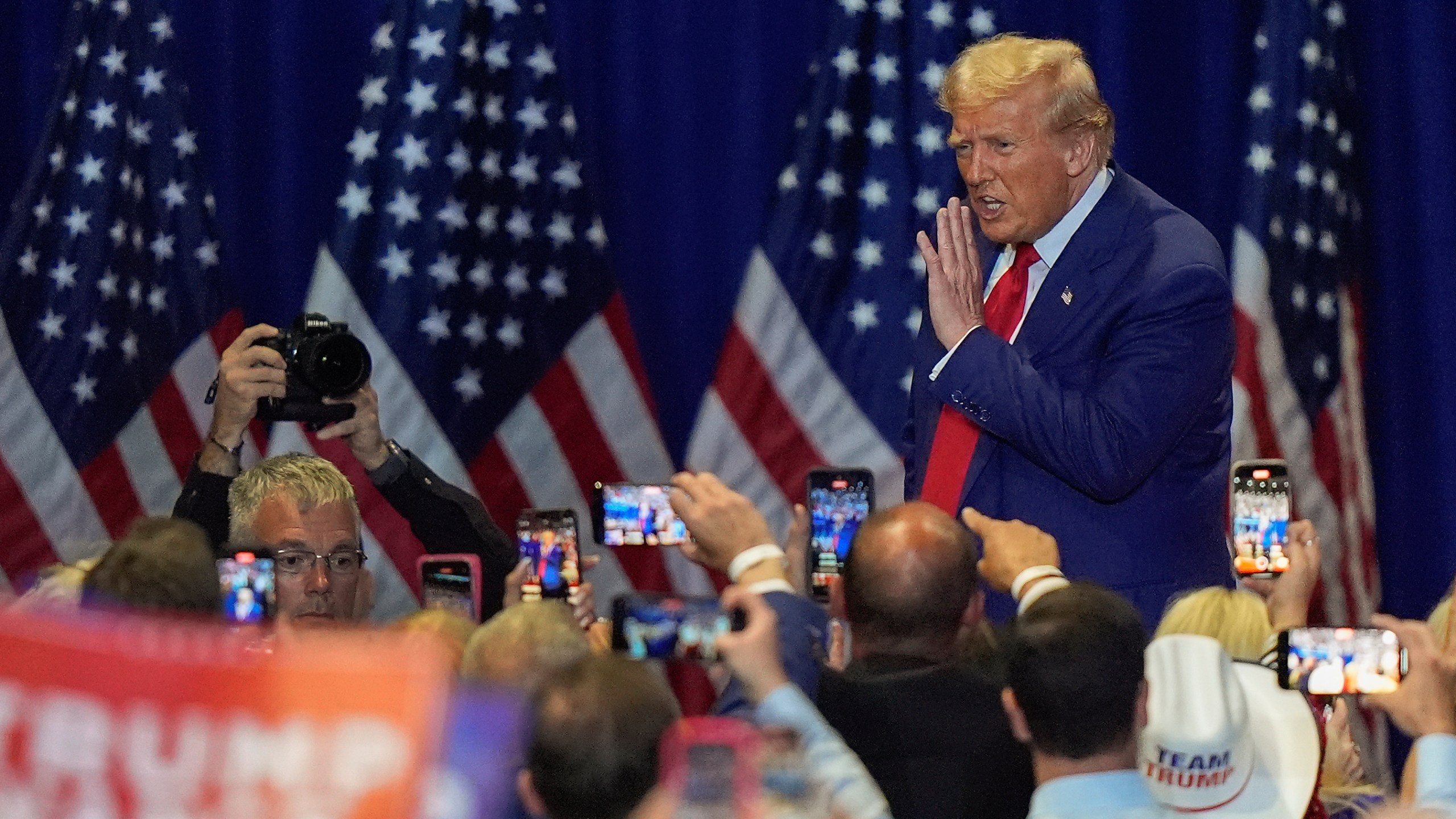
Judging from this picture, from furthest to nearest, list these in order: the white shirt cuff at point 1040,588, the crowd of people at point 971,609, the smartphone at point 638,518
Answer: the smartphone at point 638,518, the white shirt cuff at point 1040,588, the crowd of people at point 971,609

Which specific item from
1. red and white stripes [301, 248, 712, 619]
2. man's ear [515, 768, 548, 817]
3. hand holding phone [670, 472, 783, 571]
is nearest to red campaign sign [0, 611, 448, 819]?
man's ear [515, 768, 548, 817]

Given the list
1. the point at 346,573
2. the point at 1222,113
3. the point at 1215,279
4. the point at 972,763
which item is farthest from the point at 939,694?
the point at 1222,113

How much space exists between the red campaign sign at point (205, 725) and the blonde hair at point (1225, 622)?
1.61 meters

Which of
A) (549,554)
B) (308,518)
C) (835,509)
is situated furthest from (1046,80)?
(308,518)

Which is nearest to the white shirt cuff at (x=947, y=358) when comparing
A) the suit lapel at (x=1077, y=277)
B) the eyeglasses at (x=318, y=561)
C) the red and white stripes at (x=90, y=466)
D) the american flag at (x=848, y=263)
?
the suit lapel at (x=1077, y=277)

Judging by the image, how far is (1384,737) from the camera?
532cm

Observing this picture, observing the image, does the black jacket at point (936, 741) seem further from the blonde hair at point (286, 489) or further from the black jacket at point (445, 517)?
the black jacket at point (445, 517)

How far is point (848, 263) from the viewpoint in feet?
17.8

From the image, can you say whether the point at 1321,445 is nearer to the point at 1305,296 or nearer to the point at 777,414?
the point at 1305,296

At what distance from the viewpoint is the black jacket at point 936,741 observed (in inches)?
96.5

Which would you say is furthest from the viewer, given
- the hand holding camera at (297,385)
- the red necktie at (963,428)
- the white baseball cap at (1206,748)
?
the hand holding camera at (297,385)

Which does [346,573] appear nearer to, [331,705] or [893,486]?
[893,486]

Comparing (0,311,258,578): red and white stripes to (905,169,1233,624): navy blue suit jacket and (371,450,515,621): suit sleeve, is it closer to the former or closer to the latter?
(371,450,515,621): suit sleeve

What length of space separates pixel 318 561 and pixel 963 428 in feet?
4.18
